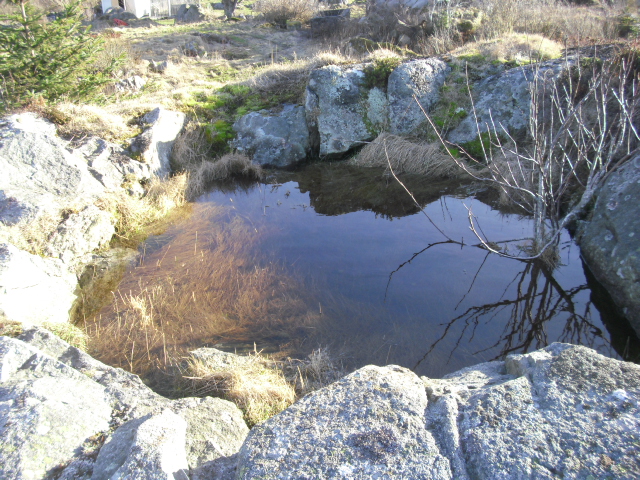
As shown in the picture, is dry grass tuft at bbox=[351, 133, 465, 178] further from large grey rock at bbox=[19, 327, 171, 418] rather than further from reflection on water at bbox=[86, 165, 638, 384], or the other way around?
large grey rock at bbox=[19, 327, 171, 418]

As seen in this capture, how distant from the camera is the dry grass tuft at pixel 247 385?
10.9 ft

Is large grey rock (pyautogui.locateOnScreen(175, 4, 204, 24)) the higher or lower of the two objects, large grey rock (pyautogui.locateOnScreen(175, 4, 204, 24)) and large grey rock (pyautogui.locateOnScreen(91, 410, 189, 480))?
the higher

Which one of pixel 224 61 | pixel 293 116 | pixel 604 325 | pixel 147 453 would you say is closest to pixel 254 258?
pixel 147 453

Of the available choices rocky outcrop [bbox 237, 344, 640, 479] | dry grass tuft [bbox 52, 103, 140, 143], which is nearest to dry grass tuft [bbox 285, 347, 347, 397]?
rocky outcrop [bbox 237, 344, 640, 479]

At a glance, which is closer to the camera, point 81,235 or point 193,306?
point 193,306

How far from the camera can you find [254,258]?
5785 mm

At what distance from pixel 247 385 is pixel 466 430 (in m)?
2.09

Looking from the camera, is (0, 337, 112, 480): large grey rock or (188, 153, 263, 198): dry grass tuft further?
(188, 153, 263, 198): dry grass tuft

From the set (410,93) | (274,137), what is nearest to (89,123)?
(274,137)

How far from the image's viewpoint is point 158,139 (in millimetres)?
8344

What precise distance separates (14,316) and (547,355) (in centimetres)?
482

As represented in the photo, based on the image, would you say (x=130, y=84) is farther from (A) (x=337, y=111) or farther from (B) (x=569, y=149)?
(B) (x=569, y=149)

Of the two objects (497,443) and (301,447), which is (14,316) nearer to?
(301,447)

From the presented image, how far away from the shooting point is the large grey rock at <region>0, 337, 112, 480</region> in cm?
204
